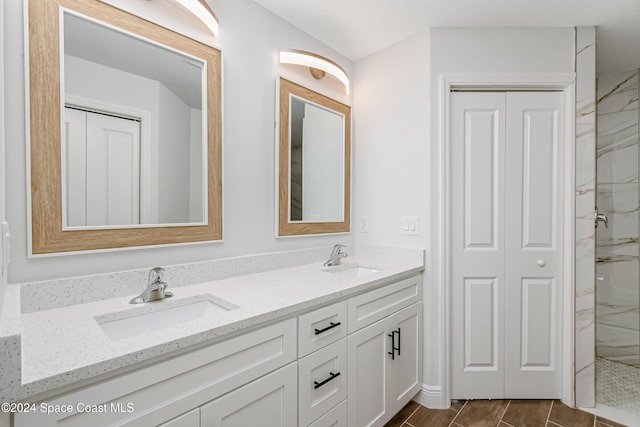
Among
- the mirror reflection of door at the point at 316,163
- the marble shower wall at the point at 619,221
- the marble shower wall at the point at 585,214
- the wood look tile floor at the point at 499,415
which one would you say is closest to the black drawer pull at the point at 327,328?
the mirror reflection of door at the point at 316,163

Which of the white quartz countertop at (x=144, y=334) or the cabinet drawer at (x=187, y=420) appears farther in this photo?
the cabinet drawer at (x=187, y=420)

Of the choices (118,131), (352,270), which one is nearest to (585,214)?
(352,270)

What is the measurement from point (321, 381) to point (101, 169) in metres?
1.19

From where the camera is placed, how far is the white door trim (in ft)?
6.04

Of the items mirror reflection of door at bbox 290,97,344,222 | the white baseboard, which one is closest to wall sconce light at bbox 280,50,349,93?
mirror reflection of door at bbox 290,97,344,222

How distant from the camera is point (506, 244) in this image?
75.6 inches

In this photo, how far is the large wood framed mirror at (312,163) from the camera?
1.83m

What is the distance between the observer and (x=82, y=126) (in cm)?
113

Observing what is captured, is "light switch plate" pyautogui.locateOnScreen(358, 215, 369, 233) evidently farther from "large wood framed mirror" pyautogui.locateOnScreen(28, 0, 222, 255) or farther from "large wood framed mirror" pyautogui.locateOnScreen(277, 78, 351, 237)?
"large wood framed mirror" pyautogui.locateOnScreen(28, 0, 222, 255)

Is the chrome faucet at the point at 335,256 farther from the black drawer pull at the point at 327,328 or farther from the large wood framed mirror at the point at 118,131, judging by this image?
the large wood framed mirror at the point at 118,131

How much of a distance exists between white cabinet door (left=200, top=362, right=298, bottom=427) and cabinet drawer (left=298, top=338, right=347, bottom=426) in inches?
1.5

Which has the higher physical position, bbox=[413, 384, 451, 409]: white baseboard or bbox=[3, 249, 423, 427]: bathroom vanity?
bbox=[3, 249, 423, 427]: bathroom vanity

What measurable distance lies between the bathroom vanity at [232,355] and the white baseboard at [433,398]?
0.53 ft

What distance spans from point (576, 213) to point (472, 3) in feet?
4.41
